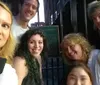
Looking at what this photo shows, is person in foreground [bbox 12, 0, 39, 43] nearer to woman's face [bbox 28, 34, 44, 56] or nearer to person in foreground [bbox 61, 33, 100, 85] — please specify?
woman's face [bbox 28, 34, 44, 56]

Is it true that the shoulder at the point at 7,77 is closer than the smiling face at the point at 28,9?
Yes

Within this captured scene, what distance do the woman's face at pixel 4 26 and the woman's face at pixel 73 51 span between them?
5.35ft

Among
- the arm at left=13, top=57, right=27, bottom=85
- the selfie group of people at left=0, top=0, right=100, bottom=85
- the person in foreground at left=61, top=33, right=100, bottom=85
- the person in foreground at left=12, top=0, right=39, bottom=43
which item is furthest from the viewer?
the person in foreground at left=12, top=0, right=39, bottom=43

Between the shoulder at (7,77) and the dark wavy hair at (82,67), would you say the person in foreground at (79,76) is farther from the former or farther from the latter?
the shoulder at (7,77)

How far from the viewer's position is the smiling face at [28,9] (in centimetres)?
323

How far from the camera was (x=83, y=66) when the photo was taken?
8.88ft

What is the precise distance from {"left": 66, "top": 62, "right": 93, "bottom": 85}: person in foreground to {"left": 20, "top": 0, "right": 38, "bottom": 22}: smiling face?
35.9 inches

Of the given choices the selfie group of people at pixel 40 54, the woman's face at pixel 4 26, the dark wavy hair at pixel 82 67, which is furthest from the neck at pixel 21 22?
the woman's face at pixel 4 26

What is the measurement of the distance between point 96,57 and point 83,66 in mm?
245

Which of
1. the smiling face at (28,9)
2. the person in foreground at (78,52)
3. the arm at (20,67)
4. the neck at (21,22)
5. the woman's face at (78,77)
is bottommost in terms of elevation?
the woman's face at (78,77)

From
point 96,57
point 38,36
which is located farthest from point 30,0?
point 96,57

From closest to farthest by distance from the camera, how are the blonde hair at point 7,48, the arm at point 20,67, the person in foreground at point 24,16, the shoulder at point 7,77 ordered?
the shoulder at point 7,77 < the blonde hair at point 7,48 < the arm at point 20,67 < the person in foreground at point 24,16

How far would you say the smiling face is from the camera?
3232 millimetres

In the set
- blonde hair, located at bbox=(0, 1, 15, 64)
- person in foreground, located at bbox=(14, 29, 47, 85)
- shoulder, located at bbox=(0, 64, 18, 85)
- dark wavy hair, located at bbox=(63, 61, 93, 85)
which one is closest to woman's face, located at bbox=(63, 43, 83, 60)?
dark wavy hair, located at bbox=(63, 61, 93, 85)
